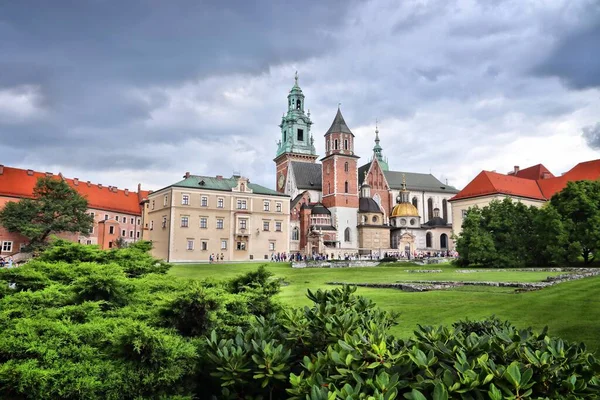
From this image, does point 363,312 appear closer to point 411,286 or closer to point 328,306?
point 328,306

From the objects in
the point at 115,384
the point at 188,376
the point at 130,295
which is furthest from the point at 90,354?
the point at 130,295

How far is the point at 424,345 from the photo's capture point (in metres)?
3.76

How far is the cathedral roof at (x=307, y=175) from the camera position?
246ft

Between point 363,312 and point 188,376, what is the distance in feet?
7.24

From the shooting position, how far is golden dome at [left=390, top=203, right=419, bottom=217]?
74.0m

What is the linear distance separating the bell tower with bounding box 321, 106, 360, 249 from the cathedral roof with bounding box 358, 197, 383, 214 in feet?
4.50

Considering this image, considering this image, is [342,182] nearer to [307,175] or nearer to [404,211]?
[307,175]

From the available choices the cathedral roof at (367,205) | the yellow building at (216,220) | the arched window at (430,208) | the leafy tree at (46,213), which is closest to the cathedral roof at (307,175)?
the cathedral roof at (367,205)

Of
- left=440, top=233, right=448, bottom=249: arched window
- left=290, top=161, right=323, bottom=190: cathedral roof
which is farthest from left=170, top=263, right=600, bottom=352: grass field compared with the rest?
left=440, top=233, right=448, bottom=249: arched window

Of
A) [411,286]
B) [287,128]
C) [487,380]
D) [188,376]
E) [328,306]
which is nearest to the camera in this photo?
[487,380]

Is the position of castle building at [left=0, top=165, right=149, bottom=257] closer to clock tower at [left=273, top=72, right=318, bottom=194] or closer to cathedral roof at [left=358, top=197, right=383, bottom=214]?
clock tower at [left=273, top=72, right=318, bottom=194]

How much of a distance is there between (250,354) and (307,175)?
73144 millimetres

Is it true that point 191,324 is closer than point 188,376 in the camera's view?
No

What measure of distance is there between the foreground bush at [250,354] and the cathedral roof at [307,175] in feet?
224
